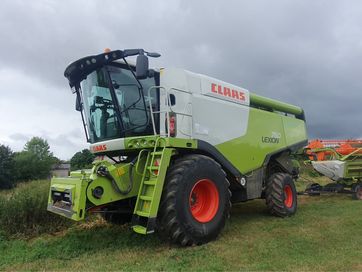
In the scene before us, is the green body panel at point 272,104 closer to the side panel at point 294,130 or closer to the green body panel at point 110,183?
the side panel at point 294,130

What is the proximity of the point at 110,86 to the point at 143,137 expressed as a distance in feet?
3.41

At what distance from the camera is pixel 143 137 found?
235 inches

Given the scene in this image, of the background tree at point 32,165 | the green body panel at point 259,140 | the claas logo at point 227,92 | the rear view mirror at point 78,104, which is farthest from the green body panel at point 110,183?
the background tree at point 32,165

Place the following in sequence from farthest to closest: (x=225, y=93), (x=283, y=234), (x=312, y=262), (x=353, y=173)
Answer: (x=353, y=173) → (x=225, y=93) → (x=283, y=234) → (x=312, y=262)

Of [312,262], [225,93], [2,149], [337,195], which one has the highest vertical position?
[2,149]

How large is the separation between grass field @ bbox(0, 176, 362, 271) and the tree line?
147ft

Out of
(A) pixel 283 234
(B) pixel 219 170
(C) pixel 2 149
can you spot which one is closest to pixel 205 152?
(B) pixel 219 170

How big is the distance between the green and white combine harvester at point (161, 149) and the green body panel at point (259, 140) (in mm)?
32

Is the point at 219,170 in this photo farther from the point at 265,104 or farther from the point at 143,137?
the point at 265,104

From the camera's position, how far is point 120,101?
20.3 ft

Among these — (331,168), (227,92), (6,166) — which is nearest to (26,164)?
(6,166)

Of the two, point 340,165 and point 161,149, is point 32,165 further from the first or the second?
point 161,149

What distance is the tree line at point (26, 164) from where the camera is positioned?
185ft

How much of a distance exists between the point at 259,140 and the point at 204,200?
8.13 ft
